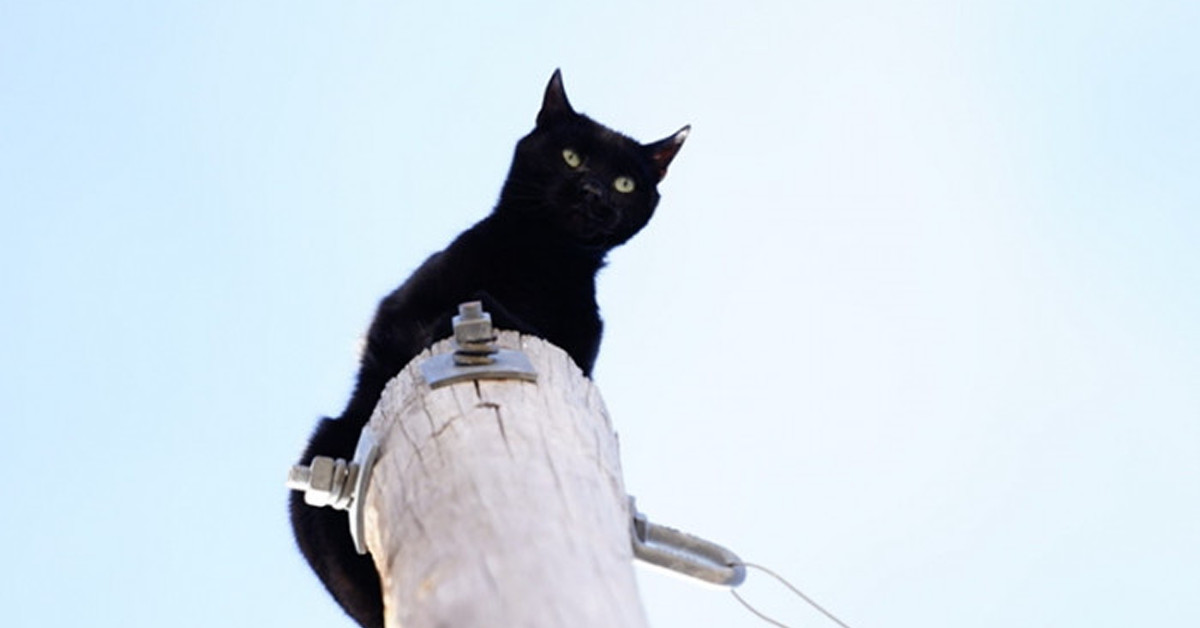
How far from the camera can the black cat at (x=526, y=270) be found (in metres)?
3.50

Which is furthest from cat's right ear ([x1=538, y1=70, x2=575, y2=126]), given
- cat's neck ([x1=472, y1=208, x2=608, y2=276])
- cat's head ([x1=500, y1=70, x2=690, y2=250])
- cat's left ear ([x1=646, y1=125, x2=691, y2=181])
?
cat's neck ([x1=472, y1=208, x2=608, y2=276])

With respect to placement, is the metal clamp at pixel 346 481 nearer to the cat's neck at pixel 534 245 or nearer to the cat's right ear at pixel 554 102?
the cat's neck at pixel 534 245

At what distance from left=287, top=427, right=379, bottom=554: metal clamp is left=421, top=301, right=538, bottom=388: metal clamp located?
0.17 m

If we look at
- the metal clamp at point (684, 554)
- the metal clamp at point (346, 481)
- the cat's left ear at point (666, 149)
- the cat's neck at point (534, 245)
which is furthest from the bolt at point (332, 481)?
the cat's left ear at point (666, 149)

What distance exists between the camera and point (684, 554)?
2.48 m

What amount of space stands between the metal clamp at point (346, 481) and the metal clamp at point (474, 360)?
0.17 metres

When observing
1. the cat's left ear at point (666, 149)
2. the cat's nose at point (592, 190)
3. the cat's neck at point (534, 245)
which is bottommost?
the cat's neck at point (534, 245)

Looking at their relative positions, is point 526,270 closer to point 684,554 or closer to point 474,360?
point 474,360

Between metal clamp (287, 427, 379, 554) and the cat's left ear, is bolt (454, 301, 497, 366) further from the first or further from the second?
the cat's left ear

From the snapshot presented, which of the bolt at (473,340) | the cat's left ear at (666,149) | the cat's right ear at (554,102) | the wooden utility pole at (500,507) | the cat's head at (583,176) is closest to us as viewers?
the wooden utility pole at (500,507)

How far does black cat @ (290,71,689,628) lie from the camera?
3.50m

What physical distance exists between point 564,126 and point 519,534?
373cm

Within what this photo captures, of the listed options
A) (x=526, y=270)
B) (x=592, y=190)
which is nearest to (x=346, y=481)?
(x=526, y=270)

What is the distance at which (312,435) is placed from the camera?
384cm
